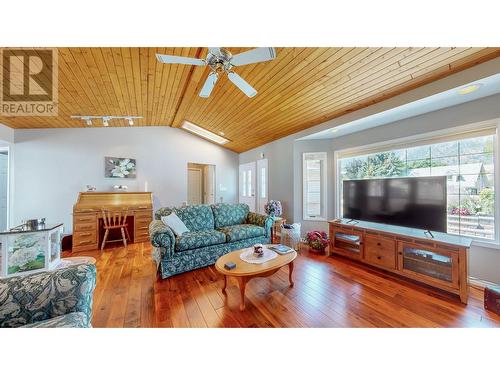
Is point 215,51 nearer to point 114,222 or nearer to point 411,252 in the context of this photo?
point 411,252

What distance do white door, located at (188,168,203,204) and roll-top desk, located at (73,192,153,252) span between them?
1.70m

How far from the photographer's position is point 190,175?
6172mm

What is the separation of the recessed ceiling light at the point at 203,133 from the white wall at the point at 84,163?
239 millimetres

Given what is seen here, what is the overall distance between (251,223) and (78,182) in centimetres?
405

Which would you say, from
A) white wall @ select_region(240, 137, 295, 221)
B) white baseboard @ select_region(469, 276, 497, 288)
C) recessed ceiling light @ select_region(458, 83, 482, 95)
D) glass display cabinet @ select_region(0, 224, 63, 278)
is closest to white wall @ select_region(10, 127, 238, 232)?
white wall @ select_region(240, 137, 295, 221)

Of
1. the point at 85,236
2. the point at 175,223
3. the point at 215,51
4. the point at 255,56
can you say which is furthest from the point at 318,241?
the point at 85,236

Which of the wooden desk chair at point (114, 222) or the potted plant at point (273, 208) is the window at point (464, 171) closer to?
the potted plant at point (273, 208)

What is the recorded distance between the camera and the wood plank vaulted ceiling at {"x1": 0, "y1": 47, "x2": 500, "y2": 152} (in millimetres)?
1812

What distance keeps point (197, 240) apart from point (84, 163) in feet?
11.9

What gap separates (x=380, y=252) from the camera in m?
2.54

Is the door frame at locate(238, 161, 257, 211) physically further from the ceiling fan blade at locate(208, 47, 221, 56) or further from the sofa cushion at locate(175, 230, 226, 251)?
the ceiling fan blade at locate(208, 47, 221, 56)
